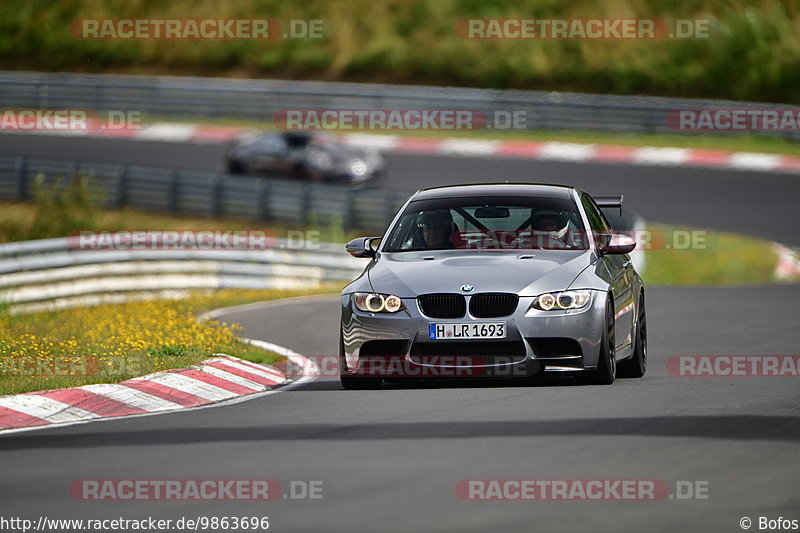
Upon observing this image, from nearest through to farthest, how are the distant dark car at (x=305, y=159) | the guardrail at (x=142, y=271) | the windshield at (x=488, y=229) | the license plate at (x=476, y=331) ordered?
the license plate at (x=476, y=331)
the windshield at (x=488, y=229)
the guardrail at (x=142, y=271)
the distant dark car at (x=305, y=159)

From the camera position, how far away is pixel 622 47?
47656 millimetres

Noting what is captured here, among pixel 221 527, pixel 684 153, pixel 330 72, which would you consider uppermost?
pixel 330 72

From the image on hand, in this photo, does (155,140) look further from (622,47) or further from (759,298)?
(759,298)

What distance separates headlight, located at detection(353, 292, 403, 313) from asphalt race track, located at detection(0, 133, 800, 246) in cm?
1969

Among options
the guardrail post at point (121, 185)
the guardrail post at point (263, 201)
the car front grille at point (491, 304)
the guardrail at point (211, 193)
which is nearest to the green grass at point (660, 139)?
the guardrail at point (211, 193)

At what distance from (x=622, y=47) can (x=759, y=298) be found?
2912 centimetres

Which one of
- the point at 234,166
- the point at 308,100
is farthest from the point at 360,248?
the point at 308,100

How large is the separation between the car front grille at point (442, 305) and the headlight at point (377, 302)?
170 millimetres

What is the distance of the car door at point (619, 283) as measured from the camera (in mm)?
11203

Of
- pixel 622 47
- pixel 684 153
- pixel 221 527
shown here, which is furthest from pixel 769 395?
pixel 622 47

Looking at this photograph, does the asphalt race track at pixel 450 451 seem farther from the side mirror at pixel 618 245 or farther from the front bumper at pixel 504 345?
the side mirror at pixel 618 245

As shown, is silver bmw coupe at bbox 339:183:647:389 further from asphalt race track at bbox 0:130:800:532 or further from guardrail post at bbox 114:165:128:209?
guardrail post at bbox 114:165:128:209

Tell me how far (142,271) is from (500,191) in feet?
37.3

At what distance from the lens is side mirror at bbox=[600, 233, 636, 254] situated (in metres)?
11.3
